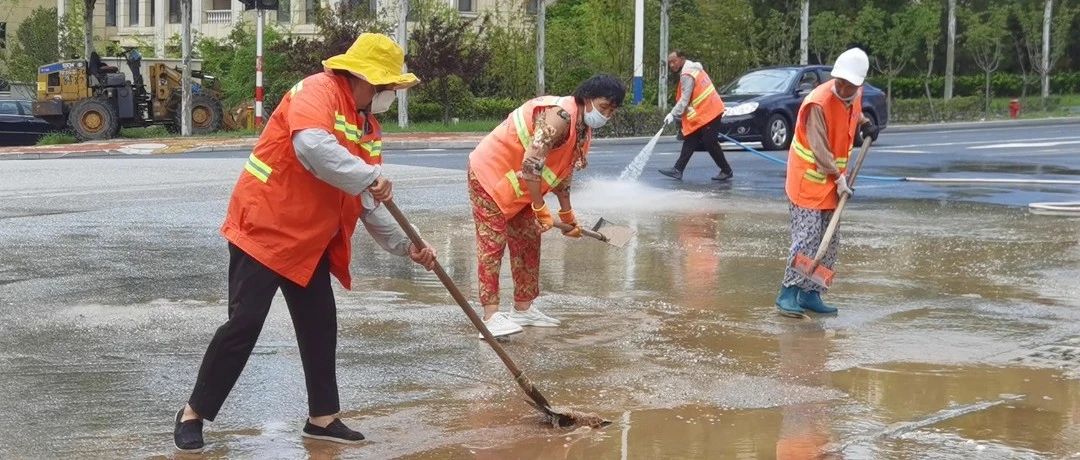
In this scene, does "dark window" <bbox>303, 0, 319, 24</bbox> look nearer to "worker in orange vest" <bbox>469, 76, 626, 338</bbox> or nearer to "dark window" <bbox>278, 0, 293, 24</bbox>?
"dark window" <bbox>278, 0, 293, 24</bbox>

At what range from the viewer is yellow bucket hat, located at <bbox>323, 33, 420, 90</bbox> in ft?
17.0

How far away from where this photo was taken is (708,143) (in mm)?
16656

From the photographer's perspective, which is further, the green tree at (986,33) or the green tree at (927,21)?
the green tree at (986,33)

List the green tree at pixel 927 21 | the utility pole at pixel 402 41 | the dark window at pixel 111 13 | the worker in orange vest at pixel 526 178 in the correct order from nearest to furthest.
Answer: the worker in orange vest at pixel 526 178 → the utility pole at pixel 402 41 → the green tree at pixel 927 21 → the dark window at pixel 111 13

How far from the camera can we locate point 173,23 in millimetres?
52781

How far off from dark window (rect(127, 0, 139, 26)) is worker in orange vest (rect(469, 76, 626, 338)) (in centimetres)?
4989

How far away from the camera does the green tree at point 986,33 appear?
40812 mm

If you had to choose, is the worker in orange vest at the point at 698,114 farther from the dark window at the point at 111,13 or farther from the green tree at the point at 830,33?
the dark window at the point at 111,13

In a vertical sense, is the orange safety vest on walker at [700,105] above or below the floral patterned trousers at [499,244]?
above

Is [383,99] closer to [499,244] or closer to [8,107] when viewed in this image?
[499,244]

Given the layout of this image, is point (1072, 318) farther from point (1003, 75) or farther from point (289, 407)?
point (1003, 75)

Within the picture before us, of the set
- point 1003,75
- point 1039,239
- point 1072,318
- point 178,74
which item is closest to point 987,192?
point 1039,239

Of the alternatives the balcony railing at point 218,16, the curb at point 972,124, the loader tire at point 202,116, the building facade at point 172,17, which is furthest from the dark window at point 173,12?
the curb at point 972,124

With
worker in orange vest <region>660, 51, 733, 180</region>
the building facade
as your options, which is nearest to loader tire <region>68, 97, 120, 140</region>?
worker in orange vest <region>660, 51, 733, 180</region>
